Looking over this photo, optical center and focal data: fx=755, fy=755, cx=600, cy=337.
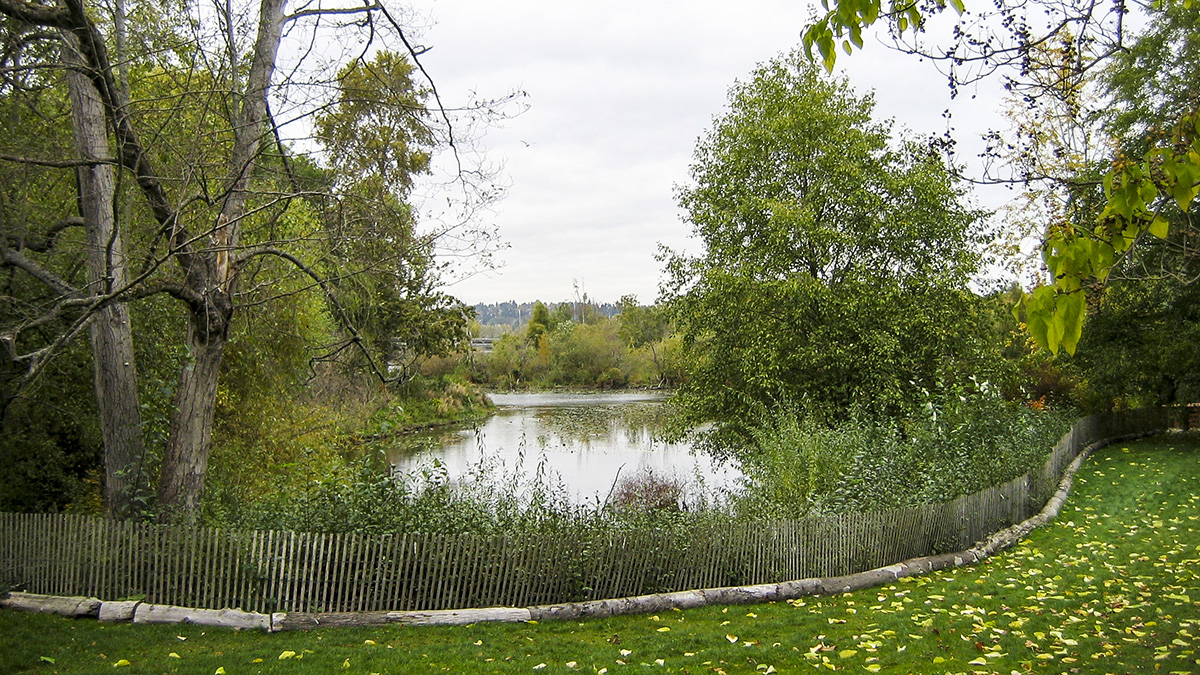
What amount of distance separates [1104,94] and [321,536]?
23052 millimetres

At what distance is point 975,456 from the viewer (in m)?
11.9

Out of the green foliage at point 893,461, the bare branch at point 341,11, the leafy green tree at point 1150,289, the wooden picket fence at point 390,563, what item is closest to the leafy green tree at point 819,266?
the green foliage at point 893,461

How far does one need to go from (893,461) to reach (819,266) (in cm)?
804

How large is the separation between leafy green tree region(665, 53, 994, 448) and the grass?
811 cm

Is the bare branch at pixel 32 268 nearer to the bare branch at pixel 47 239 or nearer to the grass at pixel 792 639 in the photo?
the bare branch at pixel 47 239

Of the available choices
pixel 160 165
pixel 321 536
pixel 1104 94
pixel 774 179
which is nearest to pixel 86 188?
pixel 160 165

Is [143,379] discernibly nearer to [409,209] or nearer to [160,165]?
[160,165]

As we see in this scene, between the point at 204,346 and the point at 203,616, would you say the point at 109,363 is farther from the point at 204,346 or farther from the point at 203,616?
the point at 203,616

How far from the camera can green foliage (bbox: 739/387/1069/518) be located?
10.5 m

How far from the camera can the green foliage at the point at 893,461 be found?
34.3 ft

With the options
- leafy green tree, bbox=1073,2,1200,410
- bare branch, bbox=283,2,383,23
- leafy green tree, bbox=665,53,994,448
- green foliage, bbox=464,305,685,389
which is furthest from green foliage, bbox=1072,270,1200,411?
green foliage, bbox=464,305,685,389

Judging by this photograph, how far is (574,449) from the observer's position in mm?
23859

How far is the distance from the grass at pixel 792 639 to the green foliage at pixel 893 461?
1.60 metres

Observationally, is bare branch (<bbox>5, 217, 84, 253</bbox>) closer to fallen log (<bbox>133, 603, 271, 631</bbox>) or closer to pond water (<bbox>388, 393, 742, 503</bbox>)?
fallen log (<bbox>133, 603, 271, 631</bbox>)
